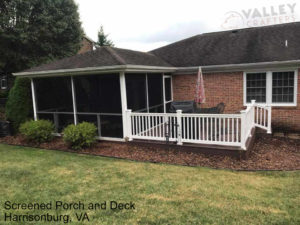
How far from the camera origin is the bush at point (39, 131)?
27.0 feet

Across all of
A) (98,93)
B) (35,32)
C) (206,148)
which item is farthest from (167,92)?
(35,32)

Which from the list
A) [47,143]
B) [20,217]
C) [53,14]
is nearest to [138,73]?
[47,143]

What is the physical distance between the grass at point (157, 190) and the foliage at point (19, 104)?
3.86 metres

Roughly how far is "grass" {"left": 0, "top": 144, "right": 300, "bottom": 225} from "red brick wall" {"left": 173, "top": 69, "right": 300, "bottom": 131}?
4483mm

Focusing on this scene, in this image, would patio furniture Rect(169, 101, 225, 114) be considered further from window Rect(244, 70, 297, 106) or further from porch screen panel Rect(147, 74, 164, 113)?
window Rect(244, 70, 297, 106)

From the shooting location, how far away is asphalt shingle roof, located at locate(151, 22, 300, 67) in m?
9.32

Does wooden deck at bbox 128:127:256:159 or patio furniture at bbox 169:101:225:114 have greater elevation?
patio furniture at bbox 169:101:225:114

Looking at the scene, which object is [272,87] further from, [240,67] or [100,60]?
[100,60]

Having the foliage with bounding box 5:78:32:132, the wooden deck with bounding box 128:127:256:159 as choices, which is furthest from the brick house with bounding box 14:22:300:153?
the foliage with bounding box 5:78:32:132

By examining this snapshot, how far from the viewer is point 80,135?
736 centimetres

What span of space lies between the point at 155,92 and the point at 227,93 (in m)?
3.15

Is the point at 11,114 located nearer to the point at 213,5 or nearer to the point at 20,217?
the point at 20,217

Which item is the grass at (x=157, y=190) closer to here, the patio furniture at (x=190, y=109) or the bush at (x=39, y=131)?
the bush at (x=39, y=131)

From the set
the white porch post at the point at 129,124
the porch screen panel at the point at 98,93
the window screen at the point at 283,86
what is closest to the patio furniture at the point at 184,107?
the white porch post at the point at 129,124
